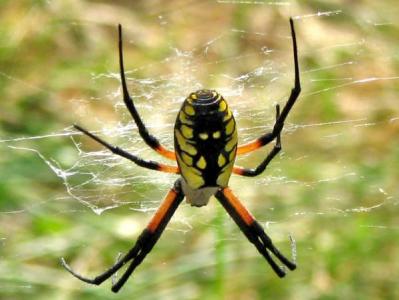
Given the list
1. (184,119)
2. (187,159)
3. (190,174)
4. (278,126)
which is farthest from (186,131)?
(278,126)

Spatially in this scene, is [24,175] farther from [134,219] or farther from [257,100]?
[257,100]

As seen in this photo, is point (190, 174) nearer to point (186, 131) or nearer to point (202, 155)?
point (202, 155)

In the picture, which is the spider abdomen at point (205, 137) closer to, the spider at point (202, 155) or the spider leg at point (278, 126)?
the spider at point (202, 155)

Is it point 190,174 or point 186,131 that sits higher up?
point 186,131

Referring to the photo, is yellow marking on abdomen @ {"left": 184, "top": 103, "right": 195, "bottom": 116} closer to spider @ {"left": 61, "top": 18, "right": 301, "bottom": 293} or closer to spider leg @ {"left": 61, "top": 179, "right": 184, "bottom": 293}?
spider @ {"left": 61, "top": 18, "right": 301, "bottom": 293}

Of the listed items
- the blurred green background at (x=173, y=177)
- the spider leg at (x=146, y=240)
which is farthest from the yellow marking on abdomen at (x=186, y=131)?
the blurred green background at (x=173, y=177)

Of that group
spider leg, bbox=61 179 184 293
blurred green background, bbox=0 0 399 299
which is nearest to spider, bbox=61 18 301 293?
spider leg, bbox=61 179 184 293

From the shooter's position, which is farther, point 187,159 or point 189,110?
point 187,159
